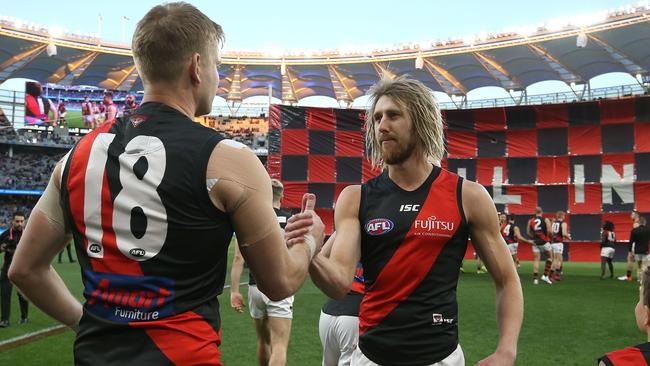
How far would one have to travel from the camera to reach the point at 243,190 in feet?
5.46

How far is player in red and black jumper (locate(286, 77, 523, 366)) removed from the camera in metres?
2.60

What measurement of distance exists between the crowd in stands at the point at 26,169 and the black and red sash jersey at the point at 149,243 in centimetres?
5025

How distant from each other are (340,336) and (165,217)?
2984 mm

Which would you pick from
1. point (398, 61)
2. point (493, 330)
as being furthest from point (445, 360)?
point (398, 61)

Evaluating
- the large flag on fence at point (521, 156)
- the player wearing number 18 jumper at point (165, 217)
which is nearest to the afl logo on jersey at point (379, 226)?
the player wearing number 18 jumper at point (165, 217)

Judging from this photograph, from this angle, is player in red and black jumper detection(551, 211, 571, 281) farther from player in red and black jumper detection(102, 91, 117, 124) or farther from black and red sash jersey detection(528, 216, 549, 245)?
player in red and black jumper detection(102, 91, 117, 124)

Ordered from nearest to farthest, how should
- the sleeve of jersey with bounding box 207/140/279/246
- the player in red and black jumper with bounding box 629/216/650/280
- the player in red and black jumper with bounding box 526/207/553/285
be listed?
the sleeve of jersey with bounding box 207/140/279/246 < the player in red and black jumper with bounding box 629/216/650/280 < the player in red and black jumper with bounding box 526/207/553/285

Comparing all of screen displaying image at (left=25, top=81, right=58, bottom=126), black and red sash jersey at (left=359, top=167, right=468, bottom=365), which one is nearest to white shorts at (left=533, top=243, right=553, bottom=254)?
black and red sash jersey at (left=359, top=167, right=468, bottom=365)

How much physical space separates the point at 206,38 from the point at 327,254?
54.3 inches

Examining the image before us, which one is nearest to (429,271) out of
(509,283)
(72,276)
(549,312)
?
(509,283)

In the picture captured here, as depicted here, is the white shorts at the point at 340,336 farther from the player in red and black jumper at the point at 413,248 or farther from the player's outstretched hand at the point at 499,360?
the player's outstretched hand at the point at 499,360

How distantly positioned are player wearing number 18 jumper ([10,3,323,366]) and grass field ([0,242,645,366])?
5.20m

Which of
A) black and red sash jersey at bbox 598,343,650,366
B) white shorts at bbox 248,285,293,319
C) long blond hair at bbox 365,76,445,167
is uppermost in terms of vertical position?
long blond hair at bbox 365,76,445,167

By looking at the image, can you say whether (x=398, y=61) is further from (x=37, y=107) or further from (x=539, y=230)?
(x=37, y=107)
